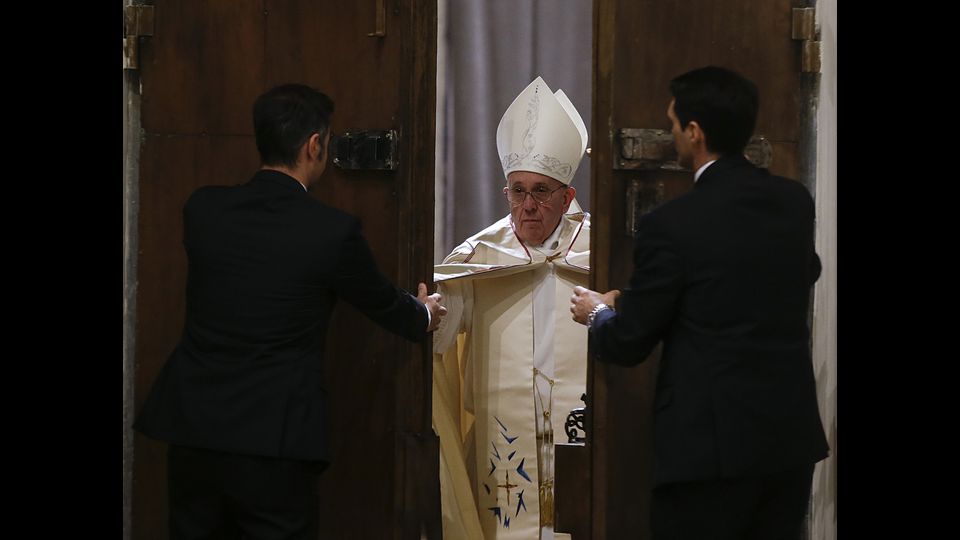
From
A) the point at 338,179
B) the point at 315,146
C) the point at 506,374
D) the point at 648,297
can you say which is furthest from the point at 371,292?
the point at 506,374

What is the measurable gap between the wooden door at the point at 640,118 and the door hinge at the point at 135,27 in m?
1.36

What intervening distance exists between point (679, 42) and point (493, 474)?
1.73 metres

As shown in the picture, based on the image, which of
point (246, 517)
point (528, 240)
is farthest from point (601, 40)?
point (246, 517)

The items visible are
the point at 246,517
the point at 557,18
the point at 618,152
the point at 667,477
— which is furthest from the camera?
the point at 557,18

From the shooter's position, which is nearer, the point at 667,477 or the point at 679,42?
the point at 667,477

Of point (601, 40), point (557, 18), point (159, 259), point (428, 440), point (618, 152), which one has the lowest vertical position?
point (428, 440)

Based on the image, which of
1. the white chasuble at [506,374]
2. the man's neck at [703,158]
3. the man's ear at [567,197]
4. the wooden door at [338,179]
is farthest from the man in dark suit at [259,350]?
the man's ear at [567,197]

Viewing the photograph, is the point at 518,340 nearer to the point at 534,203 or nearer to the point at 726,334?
the point at 534,203

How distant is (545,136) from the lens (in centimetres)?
413

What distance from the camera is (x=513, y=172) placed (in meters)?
4.21

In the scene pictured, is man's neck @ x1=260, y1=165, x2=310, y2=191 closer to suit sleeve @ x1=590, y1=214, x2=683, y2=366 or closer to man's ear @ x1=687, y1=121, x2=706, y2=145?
suit sleeve @ x1=590, y1=214, x2=683, y2=366

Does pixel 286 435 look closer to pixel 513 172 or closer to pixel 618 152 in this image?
pixel 618 152

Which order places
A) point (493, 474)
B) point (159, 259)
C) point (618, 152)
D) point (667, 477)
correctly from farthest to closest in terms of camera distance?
point (493, 474) < point (159, 259) < point (618, 152) < point (667, 477)

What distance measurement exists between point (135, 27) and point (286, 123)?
80cm
